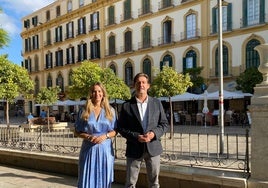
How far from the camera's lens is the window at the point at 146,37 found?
105 feet

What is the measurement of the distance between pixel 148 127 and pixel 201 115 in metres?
17.6

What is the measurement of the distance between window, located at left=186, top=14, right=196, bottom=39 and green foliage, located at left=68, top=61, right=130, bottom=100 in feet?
30.9

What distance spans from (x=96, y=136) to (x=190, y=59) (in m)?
25.1

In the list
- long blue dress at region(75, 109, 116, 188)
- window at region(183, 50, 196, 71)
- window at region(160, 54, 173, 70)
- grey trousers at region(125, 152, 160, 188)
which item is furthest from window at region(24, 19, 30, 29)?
grey trousers at region(125, 152, 160, 188)

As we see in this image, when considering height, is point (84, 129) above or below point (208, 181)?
above

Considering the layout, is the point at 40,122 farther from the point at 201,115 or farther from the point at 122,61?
the point at 122,61

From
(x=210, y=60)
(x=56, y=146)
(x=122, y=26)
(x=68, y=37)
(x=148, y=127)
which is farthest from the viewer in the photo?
(x=68, y=37)

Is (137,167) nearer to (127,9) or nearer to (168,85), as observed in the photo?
(168,85)

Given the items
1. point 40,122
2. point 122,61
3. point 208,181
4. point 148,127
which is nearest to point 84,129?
point 148,127

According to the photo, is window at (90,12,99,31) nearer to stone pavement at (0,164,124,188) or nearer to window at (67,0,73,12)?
window at (67,0,73,12)

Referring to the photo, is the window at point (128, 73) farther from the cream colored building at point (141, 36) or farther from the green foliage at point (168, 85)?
the green foliage at point (168, 85)

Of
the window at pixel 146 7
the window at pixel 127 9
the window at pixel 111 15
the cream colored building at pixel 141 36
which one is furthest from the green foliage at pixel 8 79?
the window at pixel 111 15

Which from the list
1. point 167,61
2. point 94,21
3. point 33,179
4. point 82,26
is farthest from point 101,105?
point 82,26

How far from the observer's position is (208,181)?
535 centimetres
